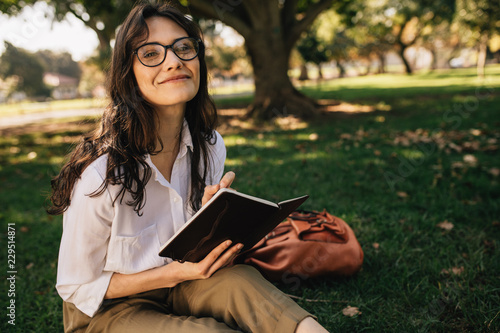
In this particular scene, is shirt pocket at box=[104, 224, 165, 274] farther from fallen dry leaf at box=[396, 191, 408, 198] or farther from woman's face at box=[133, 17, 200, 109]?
fallen dry leaf at box=[396, 191, 408, 198]

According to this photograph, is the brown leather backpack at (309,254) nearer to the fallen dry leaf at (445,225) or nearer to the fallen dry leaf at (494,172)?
the fallen dry leaf at (445,225)

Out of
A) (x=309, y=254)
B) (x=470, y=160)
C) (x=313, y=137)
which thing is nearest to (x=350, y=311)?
(x=309, y=254)

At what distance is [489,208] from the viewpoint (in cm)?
320

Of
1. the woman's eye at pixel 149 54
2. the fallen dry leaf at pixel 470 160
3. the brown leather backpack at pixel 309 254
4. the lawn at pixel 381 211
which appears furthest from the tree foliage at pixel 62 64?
the woman's eye at pixel 149 54

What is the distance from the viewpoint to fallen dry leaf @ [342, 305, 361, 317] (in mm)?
2079

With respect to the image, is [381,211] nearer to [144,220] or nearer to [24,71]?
[144,220]

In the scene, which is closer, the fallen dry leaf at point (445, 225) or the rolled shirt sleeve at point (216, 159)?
the rolled shirt sleeve at point (216, 159)

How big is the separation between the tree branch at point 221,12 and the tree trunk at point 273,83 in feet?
1.16

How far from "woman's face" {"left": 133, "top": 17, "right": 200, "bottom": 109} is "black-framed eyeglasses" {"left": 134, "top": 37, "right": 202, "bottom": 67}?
0.06ft

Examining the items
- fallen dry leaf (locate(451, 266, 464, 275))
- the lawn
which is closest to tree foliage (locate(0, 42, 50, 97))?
the lawn

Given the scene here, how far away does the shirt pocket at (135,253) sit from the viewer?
1.46 m

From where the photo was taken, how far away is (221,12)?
8.59 metres

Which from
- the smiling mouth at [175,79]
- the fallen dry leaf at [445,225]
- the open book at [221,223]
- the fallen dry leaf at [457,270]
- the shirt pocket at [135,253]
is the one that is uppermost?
the smiling mouth at [175,79]

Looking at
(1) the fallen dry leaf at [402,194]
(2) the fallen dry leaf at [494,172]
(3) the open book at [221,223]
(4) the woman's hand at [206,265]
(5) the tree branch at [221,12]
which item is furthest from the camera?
(5) the tree branch at [221,12]
